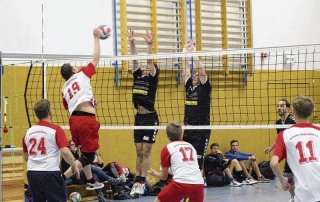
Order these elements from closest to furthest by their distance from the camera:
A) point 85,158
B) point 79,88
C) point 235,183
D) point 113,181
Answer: point 79,88, point 85,158, point 113,181, point 235,183

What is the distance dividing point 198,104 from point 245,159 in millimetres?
4703

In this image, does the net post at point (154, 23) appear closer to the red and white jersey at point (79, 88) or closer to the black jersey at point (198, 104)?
the black jersey at point (198, 104)

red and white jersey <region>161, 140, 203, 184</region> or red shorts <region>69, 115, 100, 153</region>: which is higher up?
red shorts <region>69, 115, 100, 153</region>

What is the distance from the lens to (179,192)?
6.71 meters

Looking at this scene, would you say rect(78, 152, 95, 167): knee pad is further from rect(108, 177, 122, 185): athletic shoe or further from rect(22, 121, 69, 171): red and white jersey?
rect(108, 177, 122, 185): athletic shoe

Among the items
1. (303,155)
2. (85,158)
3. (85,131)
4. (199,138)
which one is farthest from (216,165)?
(303,155)

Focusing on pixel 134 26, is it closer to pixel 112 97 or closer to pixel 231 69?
pixel 112 97

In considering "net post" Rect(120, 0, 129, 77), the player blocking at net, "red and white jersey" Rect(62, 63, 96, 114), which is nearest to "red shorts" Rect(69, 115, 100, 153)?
the player blocking at net

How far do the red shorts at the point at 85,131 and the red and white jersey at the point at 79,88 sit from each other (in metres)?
0.17

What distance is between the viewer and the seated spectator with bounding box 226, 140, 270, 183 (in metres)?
13.7

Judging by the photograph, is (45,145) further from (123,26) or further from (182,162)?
(123,26)

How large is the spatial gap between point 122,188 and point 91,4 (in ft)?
12.3

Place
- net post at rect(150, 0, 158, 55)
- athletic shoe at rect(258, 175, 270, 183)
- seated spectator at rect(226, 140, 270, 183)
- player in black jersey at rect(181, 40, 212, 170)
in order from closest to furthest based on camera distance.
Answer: player in black jersey at rect(181, 40, 212, 170) → net post at rect(150, 0, 158, 55) → seated spectator at rect(226, 140, 270, 183) → athletic shoe at rect(258, 175, 270, 183)

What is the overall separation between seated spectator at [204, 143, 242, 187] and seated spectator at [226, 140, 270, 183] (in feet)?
1.47
